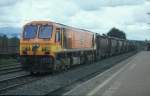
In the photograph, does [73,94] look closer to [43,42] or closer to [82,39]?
[43,42]

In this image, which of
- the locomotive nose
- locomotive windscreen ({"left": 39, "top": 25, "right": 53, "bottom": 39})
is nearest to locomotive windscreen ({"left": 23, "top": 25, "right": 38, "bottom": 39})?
locomotive windscreen ({"left": 39, "top": 25, "right": 53, "bottom": 39})

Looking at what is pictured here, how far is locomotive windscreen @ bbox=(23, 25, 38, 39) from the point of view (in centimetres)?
2934

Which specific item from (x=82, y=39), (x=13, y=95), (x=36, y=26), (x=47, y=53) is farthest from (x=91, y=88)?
(x=82, y=39)

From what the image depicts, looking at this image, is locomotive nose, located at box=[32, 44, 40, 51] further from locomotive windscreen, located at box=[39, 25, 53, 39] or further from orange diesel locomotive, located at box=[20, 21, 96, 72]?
locomotive windscreen, located at box=[39, 25, 53, 39]

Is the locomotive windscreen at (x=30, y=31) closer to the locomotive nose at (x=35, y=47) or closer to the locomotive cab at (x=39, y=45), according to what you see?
the locomotive cab at (x=39, y=45)

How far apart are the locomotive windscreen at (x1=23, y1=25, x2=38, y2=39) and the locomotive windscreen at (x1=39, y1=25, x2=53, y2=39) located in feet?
1.24

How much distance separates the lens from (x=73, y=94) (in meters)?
17.6

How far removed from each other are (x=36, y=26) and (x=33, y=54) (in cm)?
208

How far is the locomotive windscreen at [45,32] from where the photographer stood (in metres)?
29.0

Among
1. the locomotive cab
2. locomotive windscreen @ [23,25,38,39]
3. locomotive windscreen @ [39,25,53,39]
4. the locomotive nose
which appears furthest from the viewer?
locomotive windscreen @ [23,25,38,39]

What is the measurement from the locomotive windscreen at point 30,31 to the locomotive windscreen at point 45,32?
38 cm

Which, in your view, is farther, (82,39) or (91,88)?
(82,39)

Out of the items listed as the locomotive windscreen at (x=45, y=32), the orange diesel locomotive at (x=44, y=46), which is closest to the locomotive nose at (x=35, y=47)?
the orange diesel locomotive at (x=44, y=46)

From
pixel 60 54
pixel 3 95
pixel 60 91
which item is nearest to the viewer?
pixel 3 95
